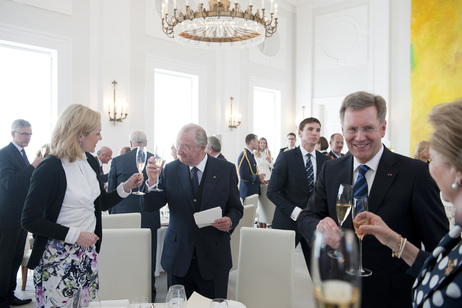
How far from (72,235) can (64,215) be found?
157 millimetres

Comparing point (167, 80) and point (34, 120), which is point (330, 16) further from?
point (34, 120)

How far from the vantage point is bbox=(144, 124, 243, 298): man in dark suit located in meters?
2.58

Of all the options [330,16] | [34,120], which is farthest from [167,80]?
A: [330,16]

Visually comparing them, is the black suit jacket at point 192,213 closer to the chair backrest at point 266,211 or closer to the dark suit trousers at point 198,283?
the dark suit trousers at point 198,283

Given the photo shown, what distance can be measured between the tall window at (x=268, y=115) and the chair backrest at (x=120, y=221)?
8266mm

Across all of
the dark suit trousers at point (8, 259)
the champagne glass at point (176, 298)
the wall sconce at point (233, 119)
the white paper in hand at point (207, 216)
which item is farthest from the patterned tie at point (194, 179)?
the wall sconce at point (233, 119)

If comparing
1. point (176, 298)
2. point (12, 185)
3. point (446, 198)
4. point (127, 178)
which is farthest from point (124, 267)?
point (446, 198)

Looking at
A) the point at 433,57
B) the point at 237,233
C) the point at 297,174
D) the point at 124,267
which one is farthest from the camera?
the point at 433,57

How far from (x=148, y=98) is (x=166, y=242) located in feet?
19.8

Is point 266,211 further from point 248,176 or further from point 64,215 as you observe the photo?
point 64,215

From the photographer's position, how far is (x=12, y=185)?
376cm

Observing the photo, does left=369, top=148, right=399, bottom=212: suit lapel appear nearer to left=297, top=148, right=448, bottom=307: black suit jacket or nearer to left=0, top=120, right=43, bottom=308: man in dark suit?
left=297, top=148, right=448, bottom=307: black suit jacket

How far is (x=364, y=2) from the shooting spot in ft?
36.1

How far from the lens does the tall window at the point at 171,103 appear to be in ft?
29.4
